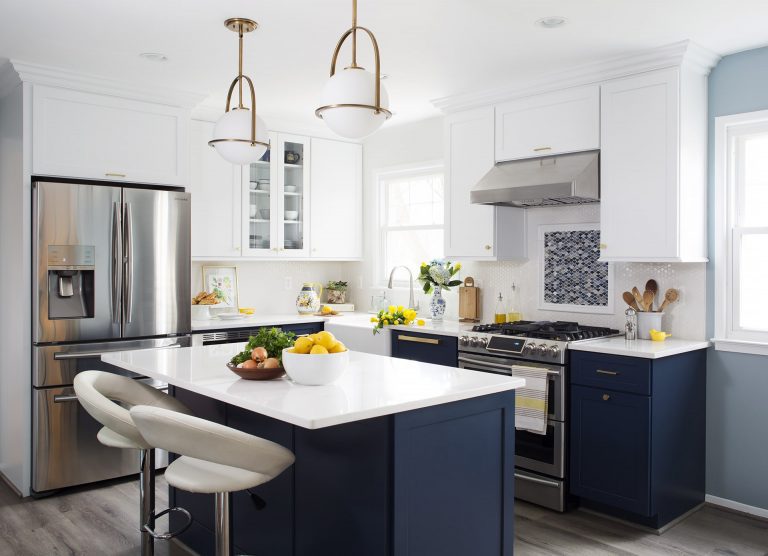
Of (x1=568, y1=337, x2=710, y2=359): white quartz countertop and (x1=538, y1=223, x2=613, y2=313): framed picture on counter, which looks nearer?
(x1=568, y1=337, x2=710, y2=359): white quartz countertop

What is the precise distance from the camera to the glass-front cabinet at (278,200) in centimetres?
529

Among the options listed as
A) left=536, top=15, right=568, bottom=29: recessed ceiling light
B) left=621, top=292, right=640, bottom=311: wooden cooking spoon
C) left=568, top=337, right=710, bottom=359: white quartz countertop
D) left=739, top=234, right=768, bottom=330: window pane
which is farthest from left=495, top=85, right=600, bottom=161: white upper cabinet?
left=568, top=337, right=710, bottom=359: white quartz countertop

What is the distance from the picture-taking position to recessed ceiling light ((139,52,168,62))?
12.2ft

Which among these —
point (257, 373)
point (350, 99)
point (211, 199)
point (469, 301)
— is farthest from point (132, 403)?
point (469, 301)

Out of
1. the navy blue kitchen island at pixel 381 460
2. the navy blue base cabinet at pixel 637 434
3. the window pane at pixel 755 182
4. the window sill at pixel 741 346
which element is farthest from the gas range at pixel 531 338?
the navy blue kitchen island at pixel 381 460

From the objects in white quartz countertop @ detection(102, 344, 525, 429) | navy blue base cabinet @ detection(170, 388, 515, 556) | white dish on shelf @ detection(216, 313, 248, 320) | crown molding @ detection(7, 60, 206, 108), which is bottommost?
navy blue base cabinet @ detection(170, 388, 515, 556)

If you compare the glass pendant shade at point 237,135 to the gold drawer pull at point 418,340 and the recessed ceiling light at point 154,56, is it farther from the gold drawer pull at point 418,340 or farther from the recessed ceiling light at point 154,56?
the gold drawer pull at point 418,340

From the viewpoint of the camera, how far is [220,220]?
5113 millimetres

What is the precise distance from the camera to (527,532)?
11.3 ft

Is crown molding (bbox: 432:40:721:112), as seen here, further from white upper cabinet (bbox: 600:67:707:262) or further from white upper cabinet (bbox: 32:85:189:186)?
white upper cabinet (bbox: 32:85:189:186)

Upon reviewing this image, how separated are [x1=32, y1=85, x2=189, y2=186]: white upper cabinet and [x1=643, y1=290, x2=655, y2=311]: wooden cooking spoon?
3040 millimetres

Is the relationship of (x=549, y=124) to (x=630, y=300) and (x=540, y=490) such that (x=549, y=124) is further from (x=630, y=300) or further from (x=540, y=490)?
(x=540, y=490)

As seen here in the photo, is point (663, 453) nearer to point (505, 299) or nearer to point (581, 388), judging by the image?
point (581, 388)

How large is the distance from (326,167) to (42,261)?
2.48 metres
